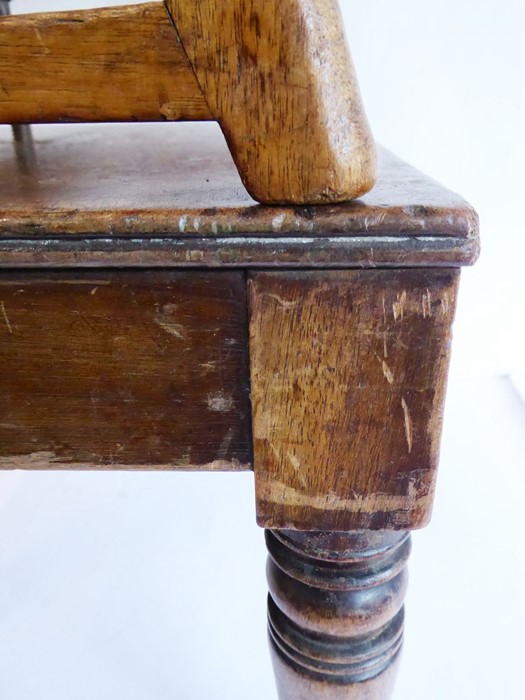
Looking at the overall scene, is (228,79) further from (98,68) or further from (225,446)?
(225,446)

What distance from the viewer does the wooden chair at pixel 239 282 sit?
0.32 metres

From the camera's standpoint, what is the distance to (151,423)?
41cm

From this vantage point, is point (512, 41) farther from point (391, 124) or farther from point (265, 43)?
point (265, 43)

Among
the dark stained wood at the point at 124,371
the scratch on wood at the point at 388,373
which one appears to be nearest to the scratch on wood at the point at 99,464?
the dark stained wood at the point at 124,371

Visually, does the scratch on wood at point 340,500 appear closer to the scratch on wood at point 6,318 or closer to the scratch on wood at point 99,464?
the scratch on wood at point 99,464

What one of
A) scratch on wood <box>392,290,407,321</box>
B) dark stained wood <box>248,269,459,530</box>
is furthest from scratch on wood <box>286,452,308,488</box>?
scratch on wood <box>392,290,407,321</box>

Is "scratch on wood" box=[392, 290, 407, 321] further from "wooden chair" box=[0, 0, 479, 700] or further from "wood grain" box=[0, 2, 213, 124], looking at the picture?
"wood grain" box=[0, 2, 213, 124]

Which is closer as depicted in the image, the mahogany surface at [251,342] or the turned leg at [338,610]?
the mahogany surface at [251,342]

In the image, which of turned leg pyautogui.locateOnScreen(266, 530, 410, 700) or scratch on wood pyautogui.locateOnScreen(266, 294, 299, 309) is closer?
scratch on wood pyautogui.locateOnScreen(266, 294, 299, 309)

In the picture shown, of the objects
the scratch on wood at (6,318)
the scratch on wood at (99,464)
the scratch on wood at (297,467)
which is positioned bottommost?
the scratch on wood at (99,464)

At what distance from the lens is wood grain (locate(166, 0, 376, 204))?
31 centimetres

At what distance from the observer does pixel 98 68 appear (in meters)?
0.33

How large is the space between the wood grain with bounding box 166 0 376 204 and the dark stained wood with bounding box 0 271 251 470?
0.21 feet

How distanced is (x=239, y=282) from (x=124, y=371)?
0.09 metres
